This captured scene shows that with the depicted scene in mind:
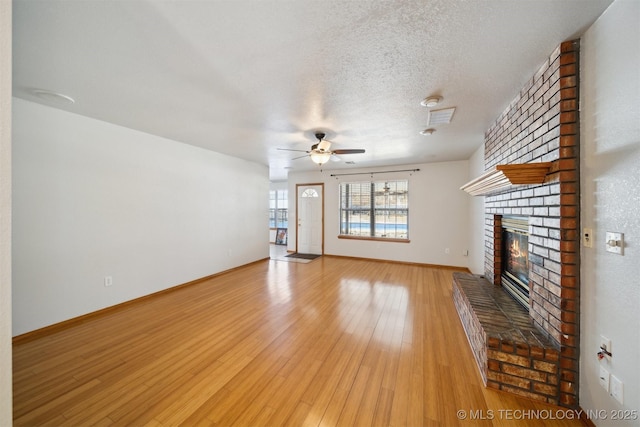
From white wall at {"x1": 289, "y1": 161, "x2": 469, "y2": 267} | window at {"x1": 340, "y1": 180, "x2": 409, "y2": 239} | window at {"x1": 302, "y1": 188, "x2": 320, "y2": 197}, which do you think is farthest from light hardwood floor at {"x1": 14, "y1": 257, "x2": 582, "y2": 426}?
window at {"x1": 302, "y1": 188, "x2": 320, "y2": 197}

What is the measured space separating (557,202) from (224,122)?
11.4ft

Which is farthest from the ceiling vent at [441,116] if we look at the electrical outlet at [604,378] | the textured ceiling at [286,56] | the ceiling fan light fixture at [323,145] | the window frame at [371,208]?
the window frame at [371,208]

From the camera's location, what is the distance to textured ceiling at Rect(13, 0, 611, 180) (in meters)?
1.39

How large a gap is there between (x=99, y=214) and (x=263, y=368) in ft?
9.62

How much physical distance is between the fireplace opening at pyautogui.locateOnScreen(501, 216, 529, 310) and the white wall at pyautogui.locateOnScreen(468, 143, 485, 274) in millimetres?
1036

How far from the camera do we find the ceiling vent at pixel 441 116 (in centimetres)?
272

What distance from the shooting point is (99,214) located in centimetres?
312

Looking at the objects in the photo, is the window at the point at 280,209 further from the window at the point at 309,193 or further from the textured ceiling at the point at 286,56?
the textured ceiling at the point at 286,56

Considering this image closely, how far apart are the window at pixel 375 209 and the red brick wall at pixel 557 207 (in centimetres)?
393

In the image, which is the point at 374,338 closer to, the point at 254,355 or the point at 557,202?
the point at 254,355

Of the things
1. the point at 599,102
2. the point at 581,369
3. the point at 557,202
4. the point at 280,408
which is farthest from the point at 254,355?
the point at 599,102

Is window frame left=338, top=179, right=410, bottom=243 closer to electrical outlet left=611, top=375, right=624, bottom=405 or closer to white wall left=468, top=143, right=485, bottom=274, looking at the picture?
white wall left=468, top=143, right=485, bottom=274

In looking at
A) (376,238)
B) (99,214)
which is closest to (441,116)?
(376,238)

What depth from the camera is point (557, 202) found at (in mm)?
1680
